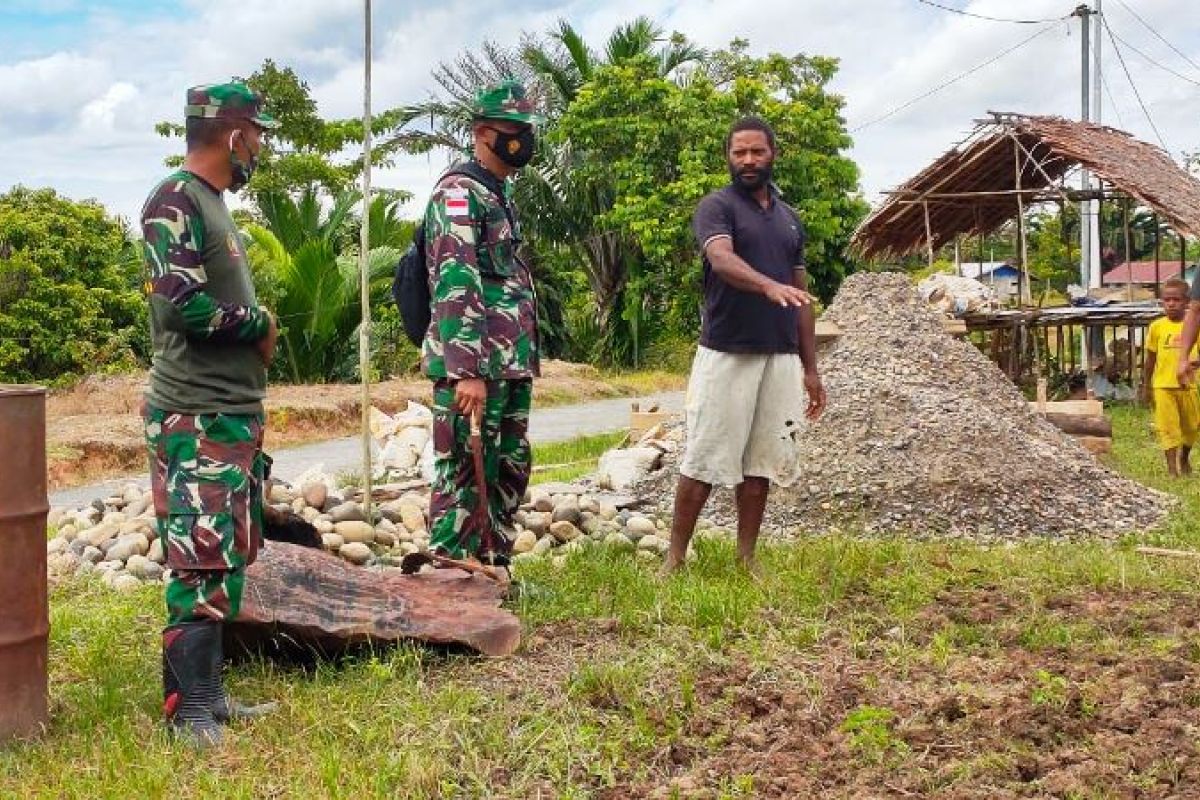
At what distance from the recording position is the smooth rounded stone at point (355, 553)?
641 centimetres

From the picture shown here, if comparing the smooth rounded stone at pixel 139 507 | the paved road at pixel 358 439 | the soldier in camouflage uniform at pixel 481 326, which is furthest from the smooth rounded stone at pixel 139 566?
the paved road at pixel 358 439

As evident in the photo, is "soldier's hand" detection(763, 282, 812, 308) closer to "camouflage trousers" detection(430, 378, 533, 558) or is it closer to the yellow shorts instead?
"camouflage trousers" detection(430, 378, 533, 558)

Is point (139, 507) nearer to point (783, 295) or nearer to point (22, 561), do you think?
point (22, 561)

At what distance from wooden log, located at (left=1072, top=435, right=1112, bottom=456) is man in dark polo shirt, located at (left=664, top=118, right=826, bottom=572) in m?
7.17

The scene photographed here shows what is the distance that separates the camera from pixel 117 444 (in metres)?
13.1

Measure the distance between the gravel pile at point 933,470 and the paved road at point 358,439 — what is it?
173 inches

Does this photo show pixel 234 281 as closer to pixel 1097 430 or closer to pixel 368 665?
pixel 368 665

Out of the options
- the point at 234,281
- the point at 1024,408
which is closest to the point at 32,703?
the point at 234,281

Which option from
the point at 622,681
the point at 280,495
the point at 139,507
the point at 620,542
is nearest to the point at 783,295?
the point at 622,681

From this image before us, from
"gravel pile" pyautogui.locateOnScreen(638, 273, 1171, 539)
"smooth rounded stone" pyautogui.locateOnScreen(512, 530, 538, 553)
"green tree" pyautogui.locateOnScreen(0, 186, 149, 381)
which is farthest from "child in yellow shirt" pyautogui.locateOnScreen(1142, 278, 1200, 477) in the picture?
"green tree" pyautogui.locateOnScreen(0, 186, 149, 381)

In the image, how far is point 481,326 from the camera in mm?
4836

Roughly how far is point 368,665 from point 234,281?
1259 millimetres

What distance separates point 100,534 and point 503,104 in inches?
140

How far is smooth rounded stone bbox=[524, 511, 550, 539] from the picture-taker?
7.20 metres
